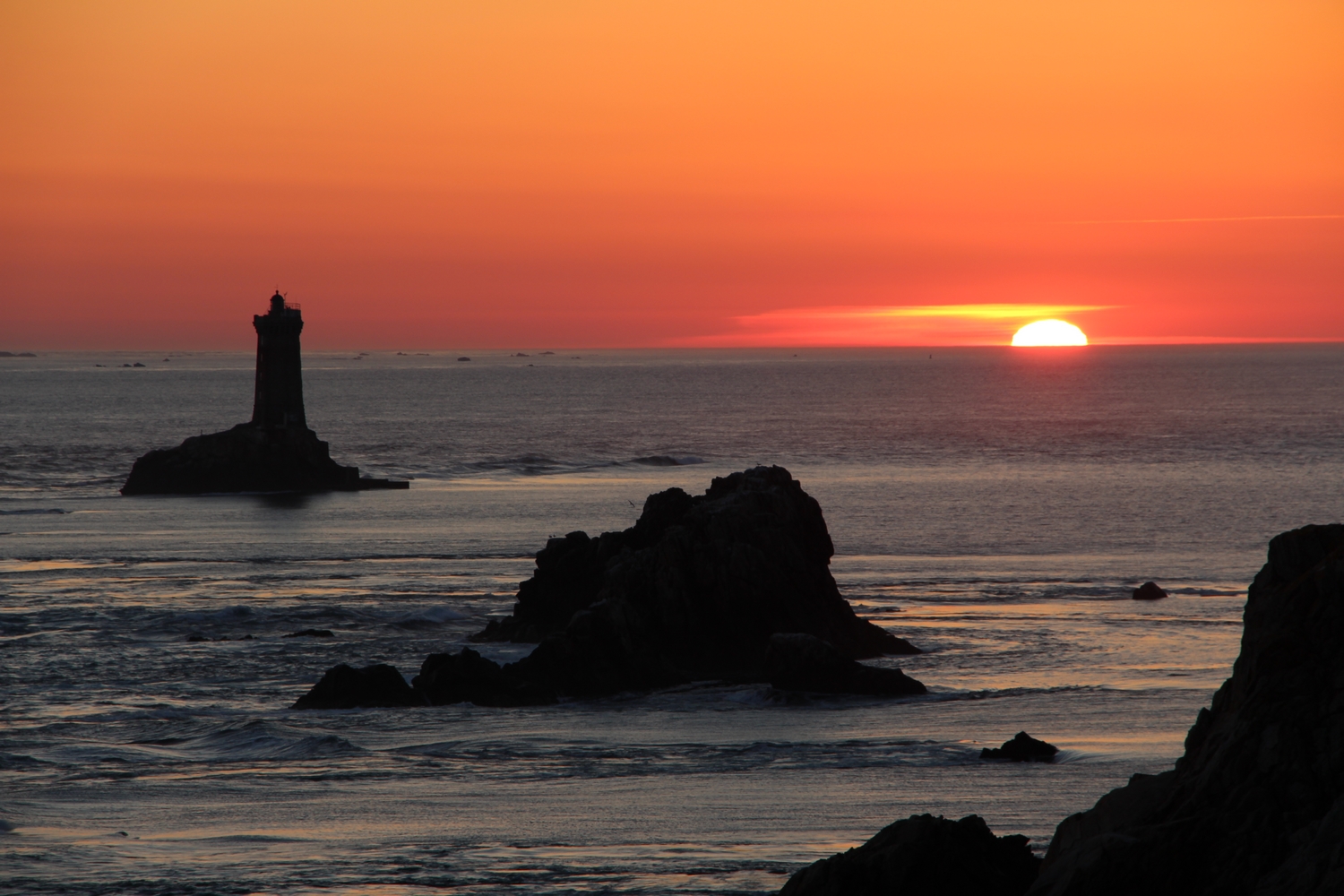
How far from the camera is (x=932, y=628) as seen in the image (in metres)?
45.1

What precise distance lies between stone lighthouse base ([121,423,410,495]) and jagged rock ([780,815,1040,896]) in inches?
3418

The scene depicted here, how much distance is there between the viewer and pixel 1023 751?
28.0 meters

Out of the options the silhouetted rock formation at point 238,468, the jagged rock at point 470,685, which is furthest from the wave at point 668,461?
the jagged rock at point 470,685

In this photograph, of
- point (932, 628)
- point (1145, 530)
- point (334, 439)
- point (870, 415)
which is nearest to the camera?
point (932, 628)

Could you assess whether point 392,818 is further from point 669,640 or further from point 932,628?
point 932,628

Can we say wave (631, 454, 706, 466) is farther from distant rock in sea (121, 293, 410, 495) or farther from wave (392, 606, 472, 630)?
wave (392, 606, 472, 630)

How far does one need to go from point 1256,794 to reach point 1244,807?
0.17 meters

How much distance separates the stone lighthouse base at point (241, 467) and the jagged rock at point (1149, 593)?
201 feet

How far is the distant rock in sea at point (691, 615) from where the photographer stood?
35.2 meters

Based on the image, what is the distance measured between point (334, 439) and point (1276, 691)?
6111 inches

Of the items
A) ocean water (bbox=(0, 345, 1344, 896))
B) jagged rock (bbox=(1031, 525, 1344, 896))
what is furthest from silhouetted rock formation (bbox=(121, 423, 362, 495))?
jagged rock (bbox=(1031, 525, 1344, 896))

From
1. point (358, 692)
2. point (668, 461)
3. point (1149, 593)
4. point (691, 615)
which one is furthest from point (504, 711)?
point (668, 461)

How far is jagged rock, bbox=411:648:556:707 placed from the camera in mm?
34094

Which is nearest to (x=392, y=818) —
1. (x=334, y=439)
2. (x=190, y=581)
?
(x=190, y=581)
